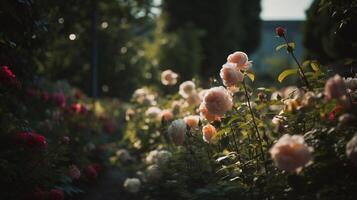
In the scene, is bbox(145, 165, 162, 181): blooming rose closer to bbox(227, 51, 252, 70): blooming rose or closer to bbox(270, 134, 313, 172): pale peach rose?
bbox(227, 51, 252, 70): blooming rose

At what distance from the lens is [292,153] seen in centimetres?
196

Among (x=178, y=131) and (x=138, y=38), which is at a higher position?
(x=138, y=38)

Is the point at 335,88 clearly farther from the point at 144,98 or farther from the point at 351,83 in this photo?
the point at 144,98

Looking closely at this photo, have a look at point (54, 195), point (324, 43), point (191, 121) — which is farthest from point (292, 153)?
point (324, 43)

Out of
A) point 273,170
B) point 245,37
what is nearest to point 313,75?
point 273,170

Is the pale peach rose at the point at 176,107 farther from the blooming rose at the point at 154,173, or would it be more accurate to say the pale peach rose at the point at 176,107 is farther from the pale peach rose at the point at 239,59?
the pale peach rose at the point at 239,59

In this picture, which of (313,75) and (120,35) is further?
(120,35)

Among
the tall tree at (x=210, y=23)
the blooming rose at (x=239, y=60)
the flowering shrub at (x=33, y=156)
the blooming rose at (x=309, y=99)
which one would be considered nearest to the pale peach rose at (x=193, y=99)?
the flowering shrub at (x=33, y=156)

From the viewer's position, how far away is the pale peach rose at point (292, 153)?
1945 millimetres

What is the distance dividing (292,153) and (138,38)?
11149 millimetres

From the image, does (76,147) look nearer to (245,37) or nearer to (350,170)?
(350,170)

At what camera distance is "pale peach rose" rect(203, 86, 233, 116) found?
2.65 m

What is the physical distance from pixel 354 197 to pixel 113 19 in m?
9.19

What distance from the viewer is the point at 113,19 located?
10.9 m
